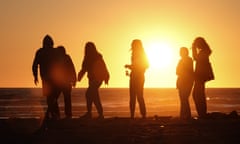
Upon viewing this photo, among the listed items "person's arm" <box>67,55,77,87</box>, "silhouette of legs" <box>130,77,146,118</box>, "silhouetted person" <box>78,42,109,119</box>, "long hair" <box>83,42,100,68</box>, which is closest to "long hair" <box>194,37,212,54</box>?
"silhouette of legs" <box>130,77,146,118</box>

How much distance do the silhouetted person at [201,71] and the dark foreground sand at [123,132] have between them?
212 centimetres

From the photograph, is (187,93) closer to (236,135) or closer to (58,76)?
→ (58,76)

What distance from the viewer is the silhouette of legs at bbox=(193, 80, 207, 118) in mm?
17125

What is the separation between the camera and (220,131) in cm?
1294

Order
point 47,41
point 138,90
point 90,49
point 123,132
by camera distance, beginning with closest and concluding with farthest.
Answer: point 123,132, point 47,41, point 138,90, point 90,49

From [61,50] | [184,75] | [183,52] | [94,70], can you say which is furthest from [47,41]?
[184,75]

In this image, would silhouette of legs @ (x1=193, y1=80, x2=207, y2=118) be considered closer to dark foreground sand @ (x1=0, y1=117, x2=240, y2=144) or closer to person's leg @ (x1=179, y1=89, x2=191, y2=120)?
person's leg @ (x1=179, y1=89, x2=191, y2=120)

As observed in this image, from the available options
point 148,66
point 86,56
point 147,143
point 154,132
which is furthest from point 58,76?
point 147,143

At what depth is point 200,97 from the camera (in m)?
17.1

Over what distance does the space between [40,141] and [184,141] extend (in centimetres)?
268

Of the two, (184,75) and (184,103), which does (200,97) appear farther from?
(184,75)

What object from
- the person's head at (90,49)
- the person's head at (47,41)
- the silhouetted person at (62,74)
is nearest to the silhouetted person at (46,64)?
the person's head at (47,41)

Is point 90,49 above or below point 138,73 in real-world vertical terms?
above

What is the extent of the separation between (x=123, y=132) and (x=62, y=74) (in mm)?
4060
